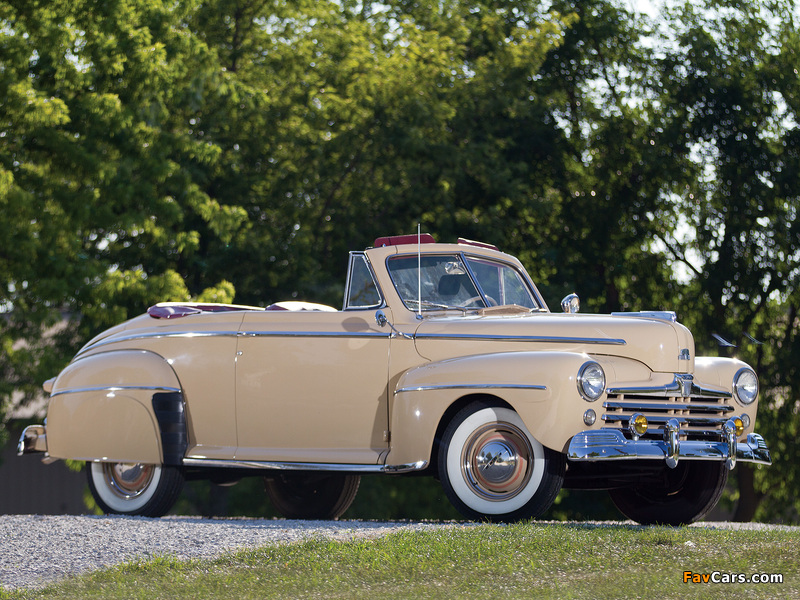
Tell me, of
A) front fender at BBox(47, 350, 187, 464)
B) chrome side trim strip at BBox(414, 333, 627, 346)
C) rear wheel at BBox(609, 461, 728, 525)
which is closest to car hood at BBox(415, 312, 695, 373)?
chrome side trim strip at BBox(414, 333, 627, 346)

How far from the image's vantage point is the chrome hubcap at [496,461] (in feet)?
25.5

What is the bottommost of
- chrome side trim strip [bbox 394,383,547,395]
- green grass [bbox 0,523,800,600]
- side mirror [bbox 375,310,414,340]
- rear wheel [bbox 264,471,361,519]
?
rear wheel [bbox 264,471,361,519]

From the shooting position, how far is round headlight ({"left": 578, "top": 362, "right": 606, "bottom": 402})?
7527mm

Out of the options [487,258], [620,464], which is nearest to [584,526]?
[620,464]

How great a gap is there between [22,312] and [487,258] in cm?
1173

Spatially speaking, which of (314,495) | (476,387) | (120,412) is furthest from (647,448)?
(120,412)

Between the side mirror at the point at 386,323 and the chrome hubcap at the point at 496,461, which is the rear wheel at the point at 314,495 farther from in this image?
the chrome hubcap at the point at 496,461

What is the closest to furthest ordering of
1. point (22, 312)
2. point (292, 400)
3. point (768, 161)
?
point (292, 400), point (22, 312), point (768, 161)

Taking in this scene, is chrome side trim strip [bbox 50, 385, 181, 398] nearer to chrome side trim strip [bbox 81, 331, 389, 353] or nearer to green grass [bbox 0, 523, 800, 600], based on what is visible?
chrome side trim strip [bbox 81, 331, 389, 353]

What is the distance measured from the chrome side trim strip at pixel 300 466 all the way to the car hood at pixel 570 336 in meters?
0.84

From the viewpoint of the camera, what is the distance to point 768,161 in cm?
2305

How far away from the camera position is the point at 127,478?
959 centimetres

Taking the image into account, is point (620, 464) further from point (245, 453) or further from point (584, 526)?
point (245, 453)

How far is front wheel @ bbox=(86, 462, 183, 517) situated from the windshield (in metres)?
2.41
